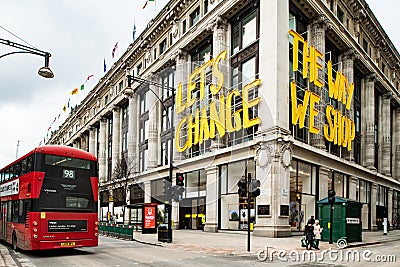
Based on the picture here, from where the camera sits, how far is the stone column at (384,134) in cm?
5609

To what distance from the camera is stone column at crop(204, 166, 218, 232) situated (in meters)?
36.9

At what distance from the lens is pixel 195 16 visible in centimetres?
4469

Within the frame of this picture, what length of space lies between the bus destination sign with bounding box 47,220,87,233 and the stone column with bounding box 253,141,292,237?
15.3m

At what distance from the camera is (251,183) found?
870 inches

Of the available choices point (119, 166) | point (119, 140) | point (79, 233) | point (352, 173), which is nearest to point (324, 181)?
point (352, 173)

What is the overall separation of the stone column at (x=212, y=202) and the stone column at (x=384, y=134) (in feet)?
93.2

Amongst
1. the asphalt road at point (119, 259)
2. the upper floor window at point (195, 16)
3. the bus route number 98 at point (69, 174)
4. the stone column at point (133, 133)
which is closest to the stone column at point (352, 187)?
the upper floor window at point (195, 16)

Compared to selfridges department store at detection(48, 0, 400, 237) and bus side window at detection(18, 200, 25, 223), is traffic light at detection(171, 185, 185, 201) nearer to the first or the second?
selfridges department store at detection(48, 0, 400, 237)

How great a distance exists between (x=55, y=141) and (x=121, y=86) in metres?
69.6

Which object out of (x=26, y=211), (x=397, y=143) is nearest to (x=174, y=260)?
(x=26, y=211)

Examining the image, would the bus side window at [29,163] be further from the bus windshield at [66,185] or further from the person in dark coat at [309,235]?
the person in dark coat at [309,235]

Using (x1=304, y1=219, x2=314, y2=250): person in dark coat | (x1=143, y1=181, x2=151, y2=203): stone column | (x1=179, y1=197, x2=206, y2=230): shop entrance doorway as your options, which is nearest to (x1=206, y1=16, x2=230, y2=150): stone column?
(x1=179, y1=197, x2=206, y2=230): shop entrance doorway

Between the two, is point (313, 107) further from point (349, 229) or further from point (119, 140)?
point (119, 140)

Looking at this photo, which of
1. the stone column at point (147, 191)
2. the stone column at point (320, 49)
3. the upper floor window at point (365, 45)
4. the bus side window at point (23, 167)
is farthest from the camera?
the stone column at point (147, 191)
